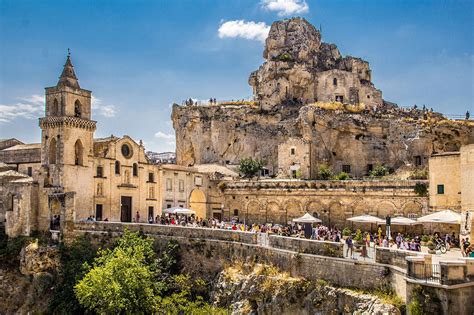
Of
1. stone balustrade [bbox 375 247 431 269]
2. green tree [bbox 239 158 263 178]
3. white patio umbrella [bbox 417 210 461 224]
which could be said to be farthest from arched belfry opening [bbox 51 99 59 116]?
stone balustrade [bbox 375 247 431 269]

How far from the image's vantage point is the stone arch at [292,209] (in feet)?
161

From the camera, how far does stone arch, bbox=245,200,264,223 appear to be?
169 feet

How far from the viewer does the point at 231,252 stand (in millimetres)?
32344

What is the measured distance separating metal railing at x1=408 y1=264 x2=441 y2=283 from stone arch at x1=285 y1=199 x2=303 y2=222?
2920cm

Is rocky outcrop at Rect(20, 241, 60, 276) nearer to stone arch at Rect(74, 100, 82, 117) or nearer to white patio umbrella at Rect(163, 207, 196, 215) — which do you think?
white patio umbrella at Rect(163, 207, 196, 215)

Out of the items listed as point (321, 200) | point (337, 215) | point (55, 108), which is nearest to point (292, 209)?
point (321, 200)

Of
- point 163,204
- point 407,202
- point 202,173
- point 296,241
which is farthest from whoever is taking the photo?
point 202,173

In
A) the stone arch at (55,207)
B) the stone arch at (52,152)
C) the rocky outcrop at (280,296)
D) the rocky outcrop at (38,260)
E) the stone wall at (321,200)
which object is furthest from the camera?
the stone wall at (321,200)

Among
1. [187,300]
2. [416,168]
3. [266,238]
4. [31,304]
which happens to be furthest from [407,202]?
[31,304]

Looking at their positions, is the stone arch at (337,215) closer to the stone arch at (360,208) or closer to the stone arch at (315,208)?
the stone arch at (315,208)

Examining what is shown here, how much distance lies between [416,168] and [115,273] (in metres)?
33.2

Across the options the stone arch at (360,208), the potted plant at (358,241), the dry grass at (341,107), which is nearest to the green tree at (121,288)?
the potted plant at (358,241)

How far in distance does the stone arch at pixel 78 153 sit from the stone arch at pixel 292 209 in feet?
63.2

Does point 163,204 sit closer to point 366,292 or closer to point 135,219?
point 135,219
